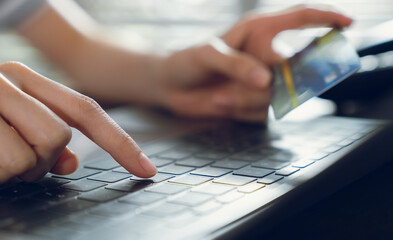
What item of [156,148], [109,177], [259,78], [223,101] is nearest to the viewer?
[109,177]

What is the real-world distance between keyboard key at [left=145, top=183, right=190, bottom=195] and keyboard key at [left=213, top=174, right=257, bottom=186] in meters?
0.03

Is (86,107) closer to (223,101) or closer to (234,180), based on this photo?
(234,180)

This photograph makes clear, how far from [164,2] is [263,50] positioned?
1.26 m

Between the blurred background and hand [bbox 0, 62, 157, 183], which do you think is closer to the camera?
hand [bbox 0, 62, 157, 183]

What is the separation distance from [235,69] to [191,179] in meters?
0.40

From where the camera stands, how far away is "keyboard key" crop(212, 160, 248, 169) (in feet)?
1.42

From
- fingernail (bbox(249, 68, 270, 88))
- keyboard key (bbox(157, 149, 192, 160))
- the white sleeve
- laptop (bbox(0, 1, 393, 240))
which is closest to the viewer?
laptop (bbox(0, 1, 393, 240))

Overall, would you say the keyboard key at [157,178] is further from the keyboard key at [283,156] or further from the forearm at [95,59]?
the forearm at [95,59]

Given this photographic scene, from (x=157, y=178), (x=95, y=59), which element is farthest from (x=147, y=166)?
(x=95, y=59)

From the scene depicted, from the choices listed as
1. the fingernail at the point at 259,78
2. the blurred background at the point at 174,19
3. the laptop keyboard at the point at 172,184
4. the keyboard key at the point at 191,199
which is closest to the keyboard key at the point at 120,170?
the laptop keyboard at the point at 172,184

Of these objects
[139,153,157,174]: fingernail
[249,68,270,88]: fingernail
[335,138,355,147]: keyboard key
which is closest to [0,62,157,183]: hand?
[139,153,157,174]: fingernail

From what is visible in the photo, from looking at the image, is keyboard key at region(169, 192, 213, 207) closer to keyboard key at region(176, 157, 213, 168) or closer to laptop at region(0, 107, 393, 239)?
laptop at region(0, 107, 393, 239)

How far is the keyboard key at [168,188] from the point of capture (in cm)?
35

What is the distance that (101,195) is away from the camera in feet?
1.16
